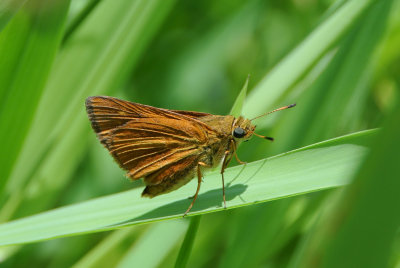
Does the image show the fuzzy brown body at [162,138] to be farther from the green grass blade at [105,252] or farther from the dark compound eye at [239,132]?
the green grass blade at [105,252]

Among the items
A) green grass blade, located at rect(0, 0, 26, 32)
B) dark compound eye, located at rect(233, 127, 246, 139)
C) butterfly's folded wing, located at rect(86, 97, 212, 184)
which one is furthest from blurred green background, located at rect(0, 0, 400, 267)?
butterfly's folded wing, located at rect(86, 97, 212, 184)

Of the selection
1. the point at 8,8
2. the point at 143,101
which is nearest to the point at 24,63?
the point at 8,8

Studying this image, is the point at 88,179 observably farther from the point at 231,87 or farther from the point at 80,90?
the point at 231,87

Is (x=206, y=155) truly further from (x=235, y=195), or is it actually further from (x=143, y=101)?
(x=143, y=101)

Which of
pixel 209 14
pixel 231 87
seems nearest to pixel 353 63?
pixel 231 87

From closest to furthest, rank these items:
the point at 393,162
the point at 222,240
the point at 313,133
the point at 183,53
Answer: the point at 393,162, the point at 313,133, the point at 222,240, the point at 183,53

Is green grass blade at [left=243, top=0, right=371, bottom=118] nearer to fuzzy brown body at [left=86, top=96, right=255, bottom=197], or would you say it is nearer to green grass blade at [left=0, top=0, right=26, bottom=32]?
fuzzy brown body at [left=86, top=96, right=255, bottom=197]

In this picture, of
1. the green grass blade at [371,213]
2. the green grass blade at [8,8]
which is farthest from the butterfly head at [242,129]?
the green grass blade at [371,213]
